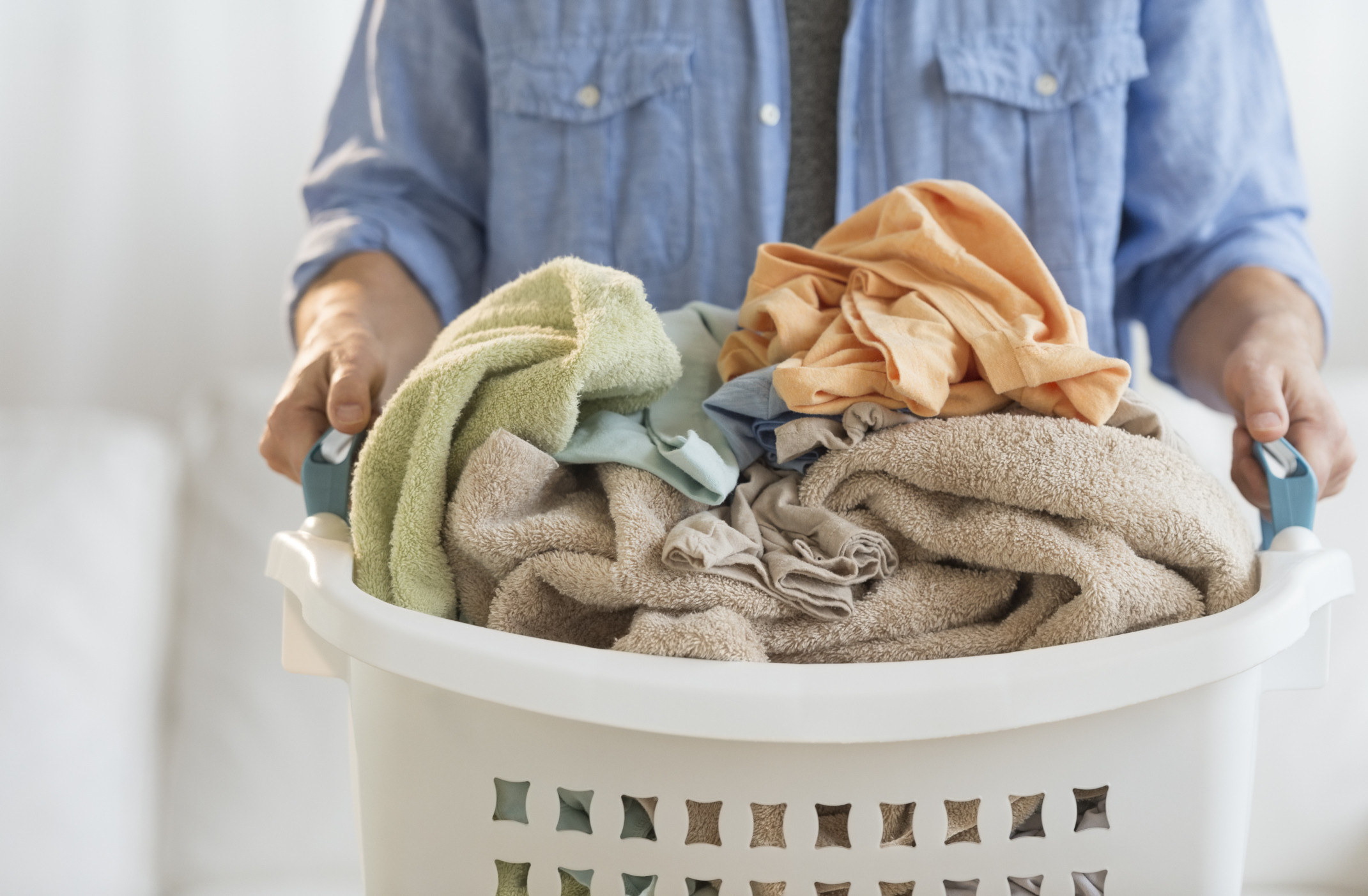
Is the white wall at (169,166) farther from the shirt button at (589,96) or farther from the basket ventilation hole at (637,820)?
the basket ventilation hole at (637,820)

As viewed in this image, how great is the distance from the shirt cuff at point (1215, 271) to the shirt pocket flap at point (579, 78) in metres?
0.37

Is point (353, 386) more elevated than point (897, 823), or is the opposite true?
point (353, 386)

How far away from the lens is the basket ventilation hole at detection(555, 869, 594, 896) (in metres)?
0.35

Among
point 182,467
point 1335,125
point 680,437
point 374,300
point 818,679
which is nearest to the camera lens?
point 818,679

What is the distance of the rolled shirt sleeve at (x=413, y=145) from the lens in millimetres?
724

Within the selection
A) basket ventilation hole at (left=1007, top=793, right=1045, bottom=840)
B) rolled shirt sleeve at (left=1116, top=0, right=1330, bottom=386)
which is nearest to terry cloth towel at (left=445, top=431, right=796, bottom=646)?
basket ventilation hole at (left=1007, top=793, right=1045, bottom=840)

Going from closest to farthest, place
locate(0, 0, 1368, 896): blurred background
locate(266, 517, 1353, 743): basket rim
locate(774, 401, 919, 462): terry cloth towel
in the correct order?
locate(266, 517, 1353, 743): basket rim
locate(774, 401, 919, 462): terry cloth towel
locate(0, 0, 1368, 896): blurred background

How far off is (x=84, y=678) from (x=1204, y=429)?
3.63 feet

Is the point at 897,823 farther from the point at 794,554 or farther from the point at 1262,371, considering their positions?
the point at 1262,371

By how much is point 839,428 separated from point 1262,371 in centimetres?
24

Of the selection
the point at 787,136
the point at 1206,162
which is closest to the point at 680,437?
the point at 787,136

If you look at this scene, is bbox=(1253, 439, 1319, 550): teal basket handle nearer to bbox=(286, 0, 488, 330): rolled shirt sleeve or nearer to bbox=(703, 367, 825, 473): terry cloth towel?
bbox=(703, 367, 825, 473): terry cloth towel

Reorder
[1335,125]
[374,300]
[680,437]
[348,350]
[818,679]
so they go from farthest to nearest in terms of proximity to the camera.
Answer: [1335,125] → [374,300] → [348,350] → [680,437] → [818,679]

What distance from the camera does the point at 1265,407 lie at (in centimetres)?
47
